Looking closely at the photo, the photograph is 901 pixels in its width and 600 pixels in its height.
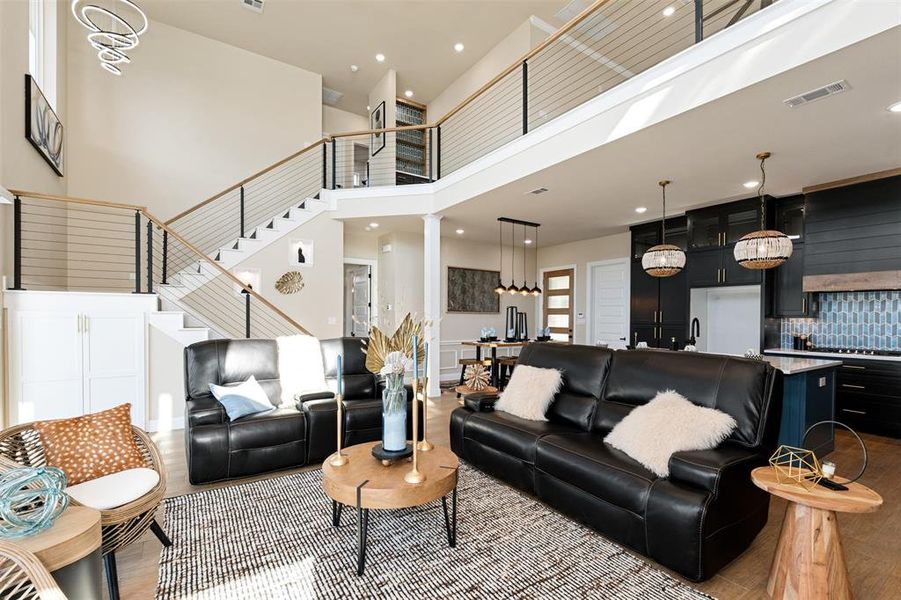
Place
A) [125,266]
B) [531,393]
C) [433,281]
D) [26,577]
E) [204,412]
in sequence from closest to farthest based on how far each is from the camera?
[26,577]
[204,412]
[531,393]
[125,266]
[433,281]

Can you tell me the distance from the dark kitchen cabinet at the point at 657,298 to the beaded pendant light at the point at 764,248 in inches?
92.7

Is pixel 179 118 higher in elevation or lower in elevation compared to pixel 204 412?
higher

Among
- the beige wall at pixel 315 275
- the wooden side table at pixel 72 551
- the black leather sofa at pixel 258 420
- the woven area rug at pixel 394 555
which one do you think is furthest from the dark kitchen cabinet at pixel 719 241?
the wooden side table at pixel 72 551

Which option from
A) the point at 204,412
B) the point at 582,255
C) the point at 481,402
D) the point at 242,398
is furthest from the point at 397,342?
the point at 582,255

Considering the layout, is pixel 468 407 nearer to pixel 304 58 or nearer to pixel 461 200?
pixel 461 200

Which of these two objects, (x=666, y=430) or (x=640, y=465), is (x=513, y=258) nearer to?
(x=666, y=430)

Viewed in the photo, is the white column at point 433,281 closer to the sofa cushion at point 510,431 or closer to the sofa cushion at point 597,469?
the sofa cushion at point 510,431

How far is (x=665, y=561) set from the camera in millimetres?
2037

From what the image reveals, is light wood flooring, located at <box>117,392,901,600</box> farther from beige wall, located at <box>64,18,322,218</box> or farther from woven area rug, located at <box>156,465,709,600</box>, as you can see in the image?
beige wall, located at <box>64,18,322,218</box>

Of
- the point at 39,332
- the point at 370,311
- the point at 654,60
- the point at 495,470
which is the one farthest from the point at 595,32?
the point at 39,332

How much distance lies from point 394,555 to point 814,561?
1.94 metres

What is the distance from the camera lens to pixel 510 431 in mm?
3008

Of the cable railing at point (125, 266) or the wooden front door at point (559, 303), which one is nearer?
the cable railing at point (125, 266)

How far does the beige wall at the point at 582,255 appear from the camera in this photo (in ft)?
25.7
